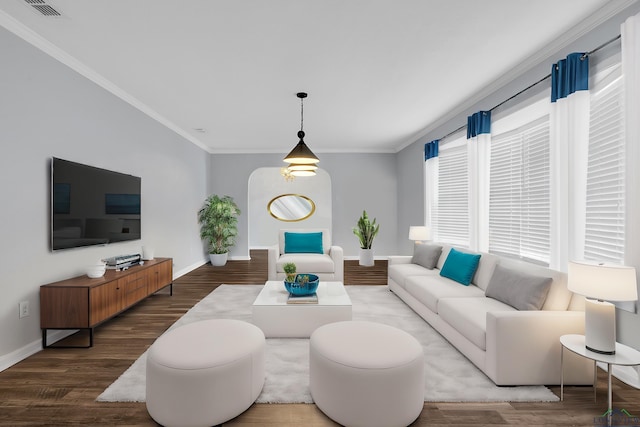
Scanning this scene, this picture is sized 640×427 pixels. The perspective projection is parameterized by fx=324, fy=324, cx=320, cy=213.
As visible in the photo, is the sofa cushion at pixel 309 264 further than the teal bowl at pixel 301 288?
Yes

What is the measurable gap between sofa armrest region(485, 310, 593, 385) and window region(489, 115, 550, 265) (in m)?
1.36

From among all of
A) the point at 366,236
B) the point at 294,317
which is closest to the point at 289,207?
the point at 366,236

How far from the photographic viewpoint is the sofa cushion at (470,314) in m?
2.37

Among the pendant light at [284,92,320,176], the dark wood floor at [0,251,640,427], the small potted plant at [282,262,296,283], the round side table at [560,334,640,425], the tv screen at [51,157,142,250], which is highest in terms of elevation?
the pendant light at [284,92,320,176]

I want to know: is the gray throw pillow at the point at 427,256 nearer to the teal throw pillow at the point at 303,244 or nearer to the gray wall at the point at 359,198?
the teal throw pillow at the point at 303,244

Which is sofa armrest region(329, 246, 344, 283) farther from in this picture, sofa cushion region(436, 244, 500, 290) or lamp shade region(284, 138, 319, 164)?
sofa cushion region(436, 244, 500, 290)

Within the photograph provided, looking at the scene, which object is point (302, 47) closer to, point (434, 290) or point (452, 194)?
point (434, 290)

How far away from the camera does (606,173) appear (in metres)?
2.51

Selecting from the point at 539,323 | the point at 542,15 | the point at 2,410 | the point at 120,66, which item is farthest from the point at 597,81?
the point at 2,410

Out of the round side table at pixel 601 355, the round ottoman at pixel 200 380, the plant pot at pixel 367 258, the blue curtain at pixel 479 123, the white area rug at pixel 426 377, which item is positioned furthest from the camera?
the plant pot at pixel 367 258

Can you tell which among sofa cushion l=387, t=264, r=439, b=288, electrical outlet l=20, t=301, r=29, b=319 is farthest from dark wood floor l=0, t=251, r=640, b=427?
sofa cushion l=387, t=264, r=439, b=288

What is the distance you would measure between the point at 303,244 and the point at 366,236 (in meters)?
2.28

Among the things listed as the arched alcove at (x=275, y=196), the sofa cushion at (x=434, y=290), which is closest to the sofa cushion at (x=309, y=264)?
the sofa cushion at (x=434, y=290)

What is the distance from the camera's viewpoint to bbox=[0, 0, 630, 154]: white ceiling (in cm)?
A: 242
